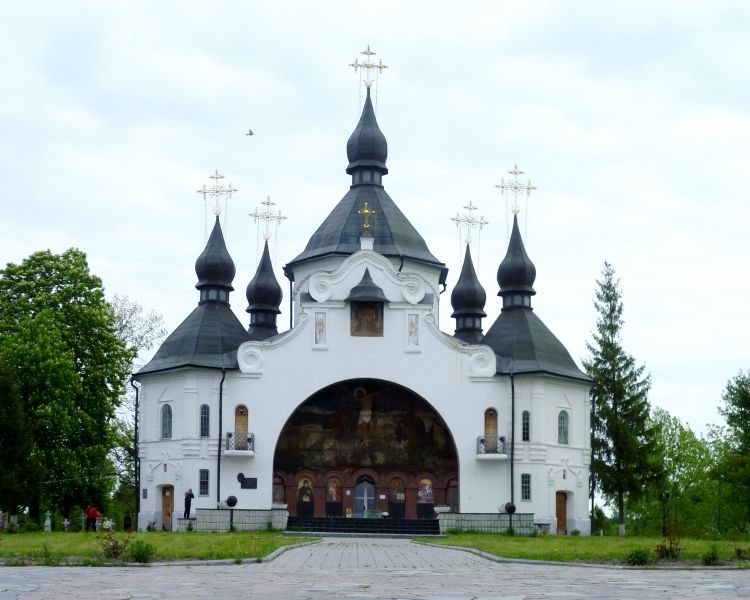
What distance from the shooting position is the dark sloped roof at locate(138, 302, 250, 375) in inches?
1987

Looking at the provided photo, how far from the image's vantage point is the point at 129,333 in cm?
6331

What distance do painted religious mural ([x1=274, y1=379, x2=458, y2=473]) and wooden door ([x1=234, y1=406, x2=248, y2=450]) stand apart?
1.94 m

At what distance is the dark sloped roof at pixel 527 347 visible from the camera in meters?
50.8

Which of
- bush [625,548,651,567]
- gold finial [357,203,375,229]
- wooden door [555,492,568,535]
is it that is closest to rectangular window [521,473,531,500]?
wooden door [555,492,568,535]

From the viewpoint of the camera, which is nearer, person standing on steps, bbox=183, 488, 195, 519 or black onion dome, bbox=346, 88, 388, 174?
person standing on steps, bbox=183, 488, 195, 519

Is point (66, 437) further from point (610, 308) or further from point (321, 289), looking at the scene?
point (610, 308)

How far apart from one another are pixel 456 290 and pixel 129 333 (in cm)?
1642

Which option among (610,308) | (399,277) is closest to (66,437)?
(399,277)

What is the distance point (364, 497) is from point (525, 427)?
6926mm

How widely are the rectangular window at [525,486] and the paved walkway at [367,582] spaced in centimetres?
2520

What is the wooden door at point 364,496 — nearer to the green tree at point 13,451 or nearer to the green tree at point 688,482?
the green tree at point 13,451

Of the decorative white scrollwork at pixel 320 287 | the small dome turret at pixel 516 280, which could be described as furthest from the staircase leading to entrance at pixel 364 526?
the small dome turret at pixel 516 280

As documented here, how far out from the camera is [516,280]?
5444cm

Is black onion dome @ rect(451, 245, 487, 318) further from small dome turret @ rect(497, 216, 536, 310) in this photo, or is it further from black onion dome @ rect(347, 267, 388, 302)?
black onion dome @ rect(347, 267, 388, 302)
